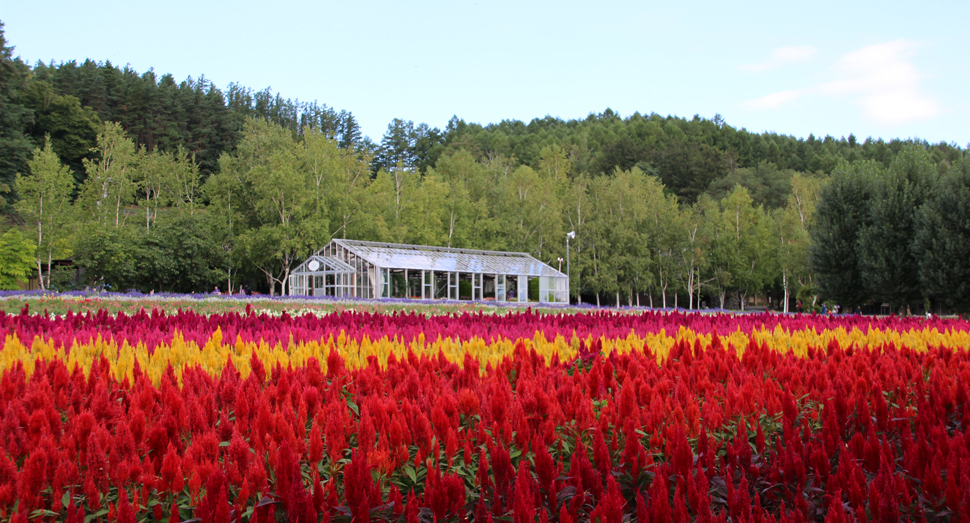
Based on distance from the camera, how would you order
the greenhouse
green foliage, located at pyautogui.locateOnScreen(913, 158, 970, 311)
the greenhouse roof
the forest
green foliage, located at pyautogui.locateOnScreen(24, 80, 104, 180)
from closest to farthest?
green foliage, located at pyautogui.locateOnScreen(913, 158, 970, 311), the forest, the greenhouse, the greenhouse roof, green foliage, located at pyautogui.locateOnScreen(24, 80, 104, 180)

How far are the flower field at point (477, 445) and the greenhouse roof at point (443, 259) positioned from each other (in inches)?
1139

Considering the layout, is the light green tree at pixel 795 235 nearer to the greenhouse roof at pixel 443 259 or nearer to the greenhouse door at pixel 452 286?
the greenhouse roof at pixel 443 259

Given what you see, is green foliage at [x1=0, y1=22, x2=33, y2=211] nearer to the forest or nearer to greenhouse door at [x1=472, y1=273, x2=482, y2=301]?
the forest

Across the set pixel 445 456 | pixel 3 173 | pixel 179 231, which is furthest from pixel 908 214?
pixel 3 173

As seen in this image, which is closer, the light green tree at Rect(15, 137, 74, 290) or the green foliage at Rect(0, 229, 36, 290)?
the green foliage at Rect(0, 229, 36, 290)

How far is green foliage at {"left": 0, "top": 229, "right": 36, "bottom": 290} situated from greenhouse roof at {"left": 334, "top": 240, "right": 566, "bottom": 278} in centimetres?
1627

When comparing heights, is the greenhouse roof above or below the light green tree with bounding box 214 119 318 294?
below

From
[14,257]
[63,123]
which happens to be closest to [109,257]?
[14,257]

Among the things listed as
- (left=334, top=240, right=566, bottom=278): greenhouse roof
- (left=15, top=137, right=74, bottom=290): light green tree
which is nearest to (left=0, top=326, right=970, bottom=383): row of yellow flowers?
(left=334, top=240, right=566, bottom=278): greenhouse roof

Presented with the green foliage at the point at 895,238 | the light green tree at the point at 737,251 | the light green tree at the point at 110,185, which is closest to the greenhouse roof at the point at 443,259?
the green foliage at the point at 895,238

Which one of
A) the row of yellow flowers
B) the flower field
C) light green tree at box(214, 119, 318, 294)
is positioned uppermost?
light green tree at box(214, 119, 318, 294)

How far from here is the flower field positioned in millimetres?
2467

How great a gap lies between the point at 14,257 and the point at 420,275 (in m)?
20.9

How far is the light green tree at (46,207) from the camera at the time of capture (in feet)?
128
